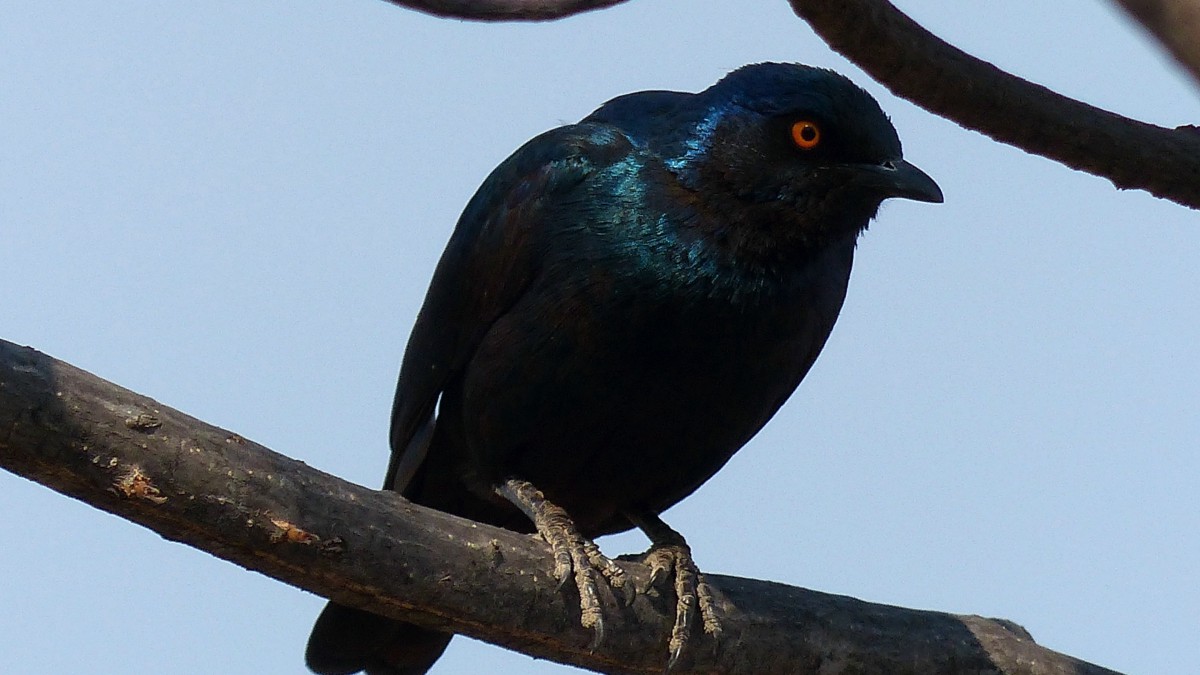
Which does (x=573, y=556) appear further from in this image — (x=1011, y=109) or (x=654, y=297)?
(x=1011, y=109)

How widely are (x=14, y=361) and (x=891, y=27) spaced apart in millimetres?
2821

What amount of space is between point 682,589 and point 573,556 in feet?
1.58

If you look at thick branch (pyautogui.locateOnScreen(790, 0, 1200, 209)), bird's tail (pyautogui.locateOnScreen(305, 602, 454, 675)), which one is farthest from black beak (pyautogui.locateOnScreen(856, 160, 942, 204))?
bird's tail (pyautogui.locateOnScreen(305, 602, 454, 675))

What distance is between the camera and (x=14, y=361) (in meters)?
3.77

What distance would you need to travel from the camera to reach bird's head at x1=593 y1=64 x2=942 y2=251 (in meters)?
5.66

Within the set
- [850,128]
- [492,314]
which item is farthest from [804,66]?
[492,314]

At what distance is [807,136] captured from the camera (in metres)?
5.72

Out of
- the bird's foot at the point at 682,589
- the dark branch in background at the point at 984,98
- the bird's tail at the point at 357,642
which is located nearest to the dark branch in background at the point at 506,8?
the dark branch in background at the point at 984,98

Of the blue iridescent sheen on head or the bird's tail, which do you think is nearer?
the blue iridescent sheen on head

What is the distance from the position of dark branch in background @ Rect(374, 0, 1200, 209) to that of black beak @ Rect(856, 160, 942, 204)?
52 centimetres

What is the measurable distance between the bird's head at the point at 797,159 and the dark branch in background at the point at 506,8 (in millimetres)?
833

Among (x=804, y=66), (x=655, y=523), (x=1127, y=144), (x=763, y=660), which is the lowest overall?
(x=763, y=660)

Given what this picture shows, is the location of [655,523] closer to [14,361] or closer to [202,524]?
[202,524]

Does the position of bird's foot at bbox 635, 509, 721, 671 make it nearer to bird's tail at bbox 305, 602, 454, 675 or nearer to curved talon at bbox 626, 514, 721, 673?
curved talon at bbox 626, 514, 721, 673
